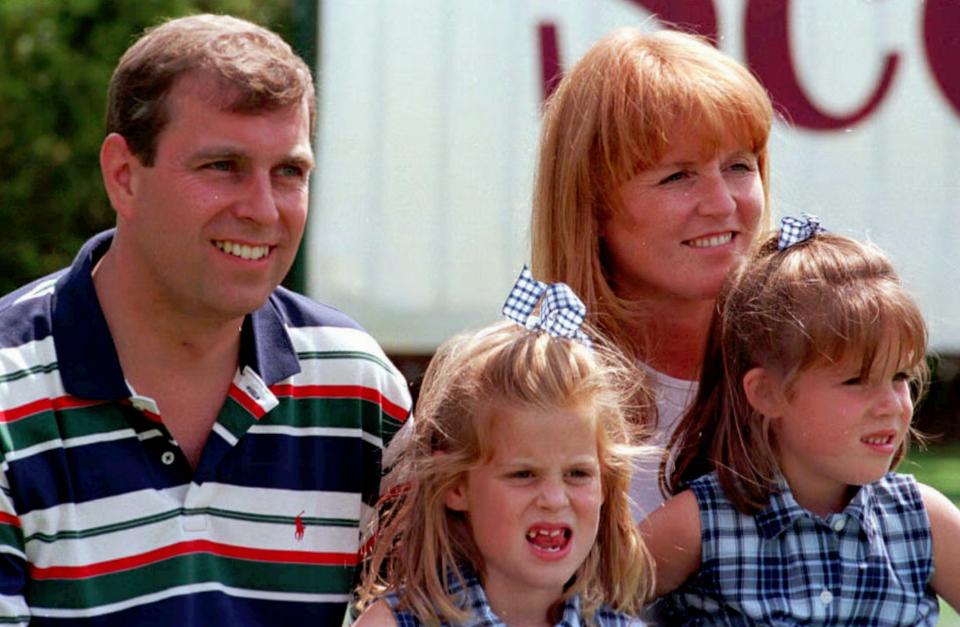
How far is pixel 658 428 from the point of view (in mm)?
3426

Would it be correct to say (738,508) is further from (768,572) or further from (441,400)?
(441,400)

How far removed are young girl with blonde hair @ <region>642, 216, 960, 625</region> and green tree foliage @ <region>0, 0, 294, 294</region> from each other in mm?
5789

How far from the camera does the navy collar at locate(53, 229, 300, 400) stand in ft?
10.1

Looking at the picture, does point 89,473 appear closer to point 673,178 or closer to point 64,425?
point 64,425

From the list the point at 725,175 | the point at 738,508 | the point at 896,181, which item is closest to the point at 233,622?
the point at 738,508

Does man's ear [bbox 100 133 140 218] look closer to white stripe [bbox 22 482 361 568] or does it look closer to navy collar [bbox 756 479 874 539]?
white stripe [bbox 22 482 361 568]

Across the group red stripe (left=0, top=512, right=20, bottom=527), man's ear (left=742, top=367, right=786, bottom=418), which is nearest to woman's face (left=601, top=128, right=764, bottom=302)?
man's ear (left=742, top=367, right=786, bottom=418)

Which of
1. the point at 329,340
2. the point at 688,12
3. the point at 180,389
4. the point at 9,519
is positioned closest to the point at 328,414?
the point at 329,340

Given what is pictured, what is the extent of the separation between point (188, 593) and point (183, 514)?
0.13 m

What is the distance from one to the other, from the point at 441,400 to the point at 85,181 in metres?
6.22

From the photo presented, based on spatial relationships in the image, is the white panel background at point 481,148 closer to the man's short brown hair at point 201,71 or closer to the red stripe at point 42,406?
the man's short brown hair at point 201,71

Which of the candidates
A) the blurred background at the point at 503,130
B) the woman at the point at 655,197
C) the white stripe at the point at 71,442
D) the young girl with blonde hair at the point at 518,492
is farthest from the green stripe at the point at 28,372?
the blurred background at the point at 503,130

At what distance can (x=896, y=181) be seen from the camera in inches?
286

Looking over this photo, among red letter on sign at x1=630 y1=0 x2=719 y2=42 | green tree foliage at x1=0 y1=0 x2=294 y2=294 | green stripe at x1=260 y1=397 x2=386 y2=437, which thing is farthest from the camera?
green tree foliage at x1=0 y1=0 x2=294 y2=294
